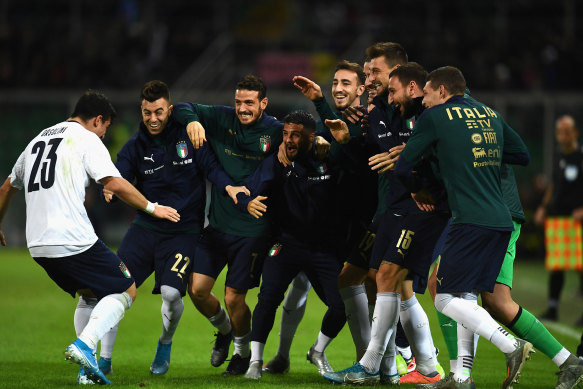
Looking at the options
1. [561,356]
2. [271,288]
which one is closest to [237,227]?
[271,288]

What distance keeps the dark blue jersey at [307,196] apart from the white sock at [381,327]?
0.89 m

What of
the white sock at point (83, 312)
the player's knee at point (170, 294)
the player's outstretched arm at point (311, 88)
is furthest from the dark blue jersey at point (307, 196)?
the white sock at point (83, 312)

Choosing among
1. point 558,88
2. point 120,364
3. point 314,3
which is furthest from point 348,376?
point 314,3

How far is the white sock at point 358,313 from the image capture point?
7.16 m

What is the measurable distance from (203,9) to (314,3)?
11.2 feet

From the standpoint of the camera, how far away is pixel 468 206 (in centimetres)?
607

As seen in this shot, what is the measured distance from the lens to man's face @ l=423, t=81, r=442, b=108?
20.9 ft

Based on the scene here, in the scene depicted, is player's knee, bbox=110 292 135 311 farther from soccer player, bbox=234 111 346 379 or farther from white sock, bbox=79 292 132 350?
soccer player, bbox=234 111 346 379

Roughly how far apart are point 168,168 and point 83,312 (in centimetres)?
149

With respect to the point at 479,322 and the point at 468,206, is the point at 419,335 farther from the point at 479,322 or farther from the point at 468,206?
the point at 468,206

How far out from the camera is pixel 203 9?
1002 inches

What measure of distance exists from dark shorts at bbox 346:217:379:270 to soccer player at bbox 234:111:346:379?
0.15 metres

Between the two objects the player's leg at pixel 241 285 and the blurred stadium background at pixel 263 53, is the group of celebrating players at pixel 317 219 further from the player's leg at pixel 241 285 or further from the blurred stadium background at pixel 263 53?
the blurred stadium background at pixel 263 53

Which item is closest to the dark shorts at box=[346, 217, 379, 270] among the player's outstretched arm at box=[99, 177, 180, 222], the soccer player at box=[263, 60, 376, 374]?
the soccer player at box=[263, 60, 376, 374]
